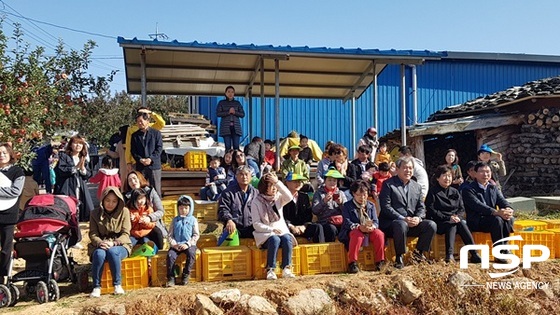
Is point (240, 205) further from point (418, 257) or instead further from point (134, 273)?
point (418, 257)

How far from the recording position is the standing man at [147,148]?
7984 millimetres

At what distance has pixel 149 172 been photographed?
8.01 metres

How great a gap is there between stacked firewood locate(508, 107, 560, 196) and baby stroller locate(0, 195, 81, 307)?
1178 centimetres

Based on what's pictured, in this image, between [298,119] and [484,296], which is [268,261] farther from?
[298,119]

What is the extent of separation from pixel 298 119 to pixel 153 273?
→ 13.8 meters

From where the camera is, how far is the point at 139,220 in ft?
20.5

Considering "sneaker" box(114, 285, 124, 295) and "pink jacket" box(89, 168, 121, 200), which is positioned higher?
"pink jacket" box(89, 168, 121, 200)

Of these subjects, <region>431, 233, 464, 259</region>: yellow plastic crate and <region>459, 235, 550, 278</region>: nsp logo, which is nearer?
<region>459, 235, 550, 278</region>: nsp logo

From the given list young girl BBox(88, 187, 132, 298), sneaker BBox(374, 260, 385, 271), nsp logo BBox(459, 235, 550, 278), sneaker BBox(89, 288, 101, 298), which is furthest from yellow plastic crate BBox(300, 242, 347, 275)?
sneaker BBox(89, 288, 101, 298)

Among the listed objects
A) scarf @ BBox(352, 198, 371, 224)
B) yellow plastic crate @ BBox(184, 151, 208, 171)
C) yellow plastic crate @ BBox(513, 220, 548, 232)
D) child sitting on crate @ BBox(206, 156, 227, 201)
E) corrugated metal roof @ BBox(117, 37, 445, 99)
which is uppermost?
corrugated metal roof @ BBox(117, 37, 445, 99)

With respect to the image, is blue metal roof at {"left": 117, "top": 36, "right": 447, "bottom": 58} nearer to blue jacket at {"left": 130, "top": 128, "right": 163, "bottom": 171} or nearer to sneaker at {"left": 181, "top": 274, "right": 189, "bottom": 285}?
blue jacket at {"left": 130, "top": 128, "right": 163, "bottom": 171}

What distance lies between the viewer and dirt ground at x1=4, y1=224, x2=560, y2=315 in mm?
5270

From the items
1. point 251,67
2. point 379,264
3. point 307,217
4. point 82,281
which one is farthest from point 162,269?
point 251,67

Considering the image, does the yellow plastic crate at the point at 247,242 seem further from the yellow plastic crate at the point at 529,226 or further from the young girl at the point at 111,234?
the yellow plastic crate at the point at 529,226
